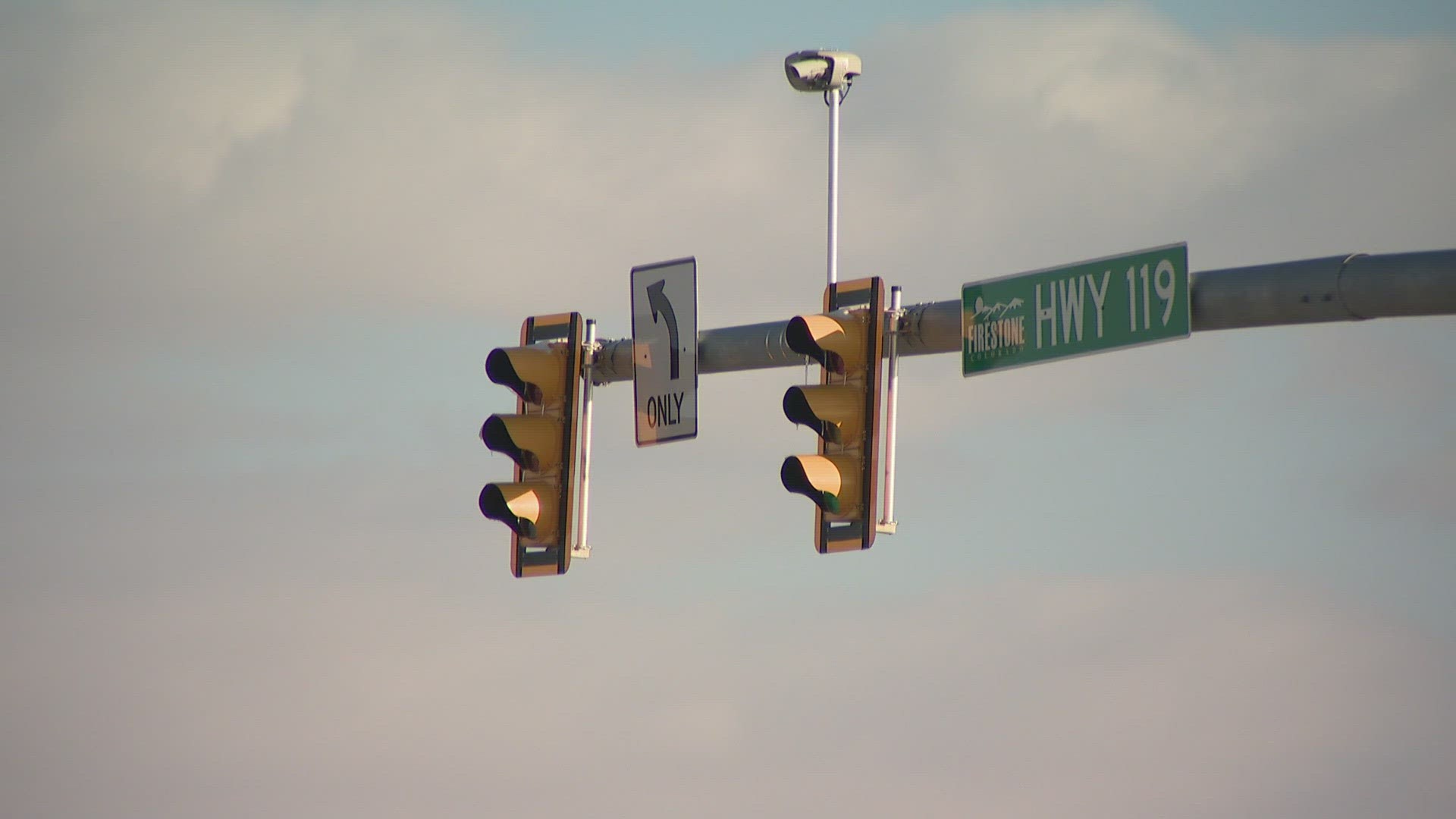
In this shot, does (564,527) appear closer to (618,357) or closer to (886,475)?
Result: (618,357)

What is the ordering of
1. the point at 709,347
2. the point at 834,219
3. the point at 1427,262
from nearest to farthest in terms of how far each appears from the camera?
1. the point at 1427,262
2. the point at 709,347
3. the point at 834,219

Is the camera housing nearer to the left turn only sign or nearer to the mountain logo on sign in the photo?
the left turn only sign

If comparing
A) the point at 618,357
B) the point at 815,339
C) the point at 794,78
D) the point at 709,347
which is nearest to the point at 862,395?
the point at 815,339

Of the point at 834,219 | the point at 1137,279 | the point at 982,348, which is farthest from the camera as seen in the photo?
the point at 834,219

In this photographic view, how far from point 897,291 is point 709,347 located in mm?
1328

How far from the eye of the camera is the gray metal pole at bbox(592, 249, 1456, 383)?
830cm

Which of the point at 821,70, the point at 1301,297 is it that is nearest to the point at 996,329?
the point at 1301,297

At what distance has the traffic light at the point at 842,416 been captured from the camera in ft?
→ 34.5

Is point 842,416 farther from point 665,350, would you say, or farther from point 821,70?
point 821,70

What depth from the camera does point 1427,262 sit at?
8258mm

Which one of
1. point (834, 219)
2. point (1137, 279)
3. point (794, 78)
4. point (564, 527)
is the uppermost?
point (794, 78)

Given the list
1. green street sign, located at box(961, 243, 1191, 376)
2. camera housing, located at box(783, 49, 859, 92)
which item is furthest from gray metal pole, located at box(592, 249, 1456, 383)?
camera housing, located at box(783, 49, 859, 92)

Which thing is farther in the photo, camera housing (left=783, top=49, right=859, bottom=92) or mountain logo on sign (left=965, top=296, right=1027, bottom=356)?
camera housing (left=783, top=49, right=859, bottom=92)

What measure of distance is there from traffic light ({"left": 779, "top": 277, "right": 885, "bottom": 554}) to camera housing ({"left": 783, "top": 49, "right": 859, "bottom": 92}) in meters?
2.48
